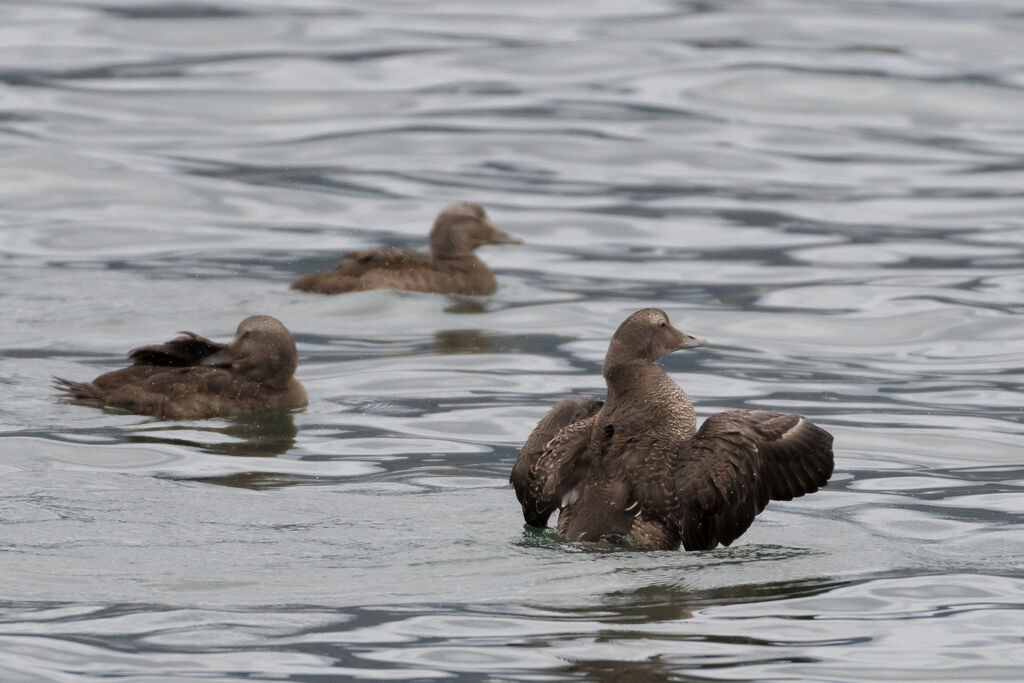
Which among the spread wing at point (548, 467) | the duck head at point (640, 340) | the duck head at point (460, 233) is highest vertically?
the duck head at point (460, 233)

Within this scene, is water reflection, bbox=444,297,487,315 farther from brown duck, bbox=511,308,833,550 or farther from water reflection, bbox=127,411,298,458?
brown duck, bbox=511,308,833,550

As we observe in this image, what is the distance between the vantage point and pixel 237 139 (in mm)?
22344

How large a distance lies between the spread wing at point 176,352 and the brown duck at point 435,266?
298 cm

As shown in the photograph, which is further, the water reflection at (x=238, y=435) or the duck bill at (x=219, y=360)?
the duck bill at (x=219, y=360)

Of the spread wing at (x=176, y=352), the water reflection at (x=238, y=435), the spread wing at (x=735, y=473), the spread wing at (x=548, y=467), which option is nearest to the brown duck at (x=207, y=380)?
the spread wing at (x=176, y=352)

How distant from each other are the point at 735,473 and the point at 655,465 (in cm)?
36

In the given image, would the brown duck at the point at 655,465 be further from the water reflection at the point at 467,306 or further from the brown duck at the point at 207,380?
the water reflection at the point at 467,306

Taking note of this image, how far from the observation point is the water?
23.2 ft

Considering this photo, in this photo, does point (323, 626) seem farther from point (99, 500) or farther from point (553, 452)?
point (99, 500)

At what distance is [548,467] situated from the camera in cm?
820

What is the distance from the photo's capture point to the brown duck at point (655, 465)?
7883mm

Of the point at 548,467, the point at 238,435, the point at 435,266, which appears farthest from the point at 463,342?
the point at 548,467

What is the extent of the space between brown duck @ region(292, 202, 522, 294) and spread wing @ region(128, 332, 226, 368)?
298 centimetres

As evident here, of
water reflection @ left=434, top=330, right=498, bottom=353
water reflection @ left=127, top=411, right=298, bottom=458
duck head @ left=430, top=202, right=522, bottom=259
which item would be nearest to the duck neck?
water reflection @ left=127, top=411, right=298, bottom=458
